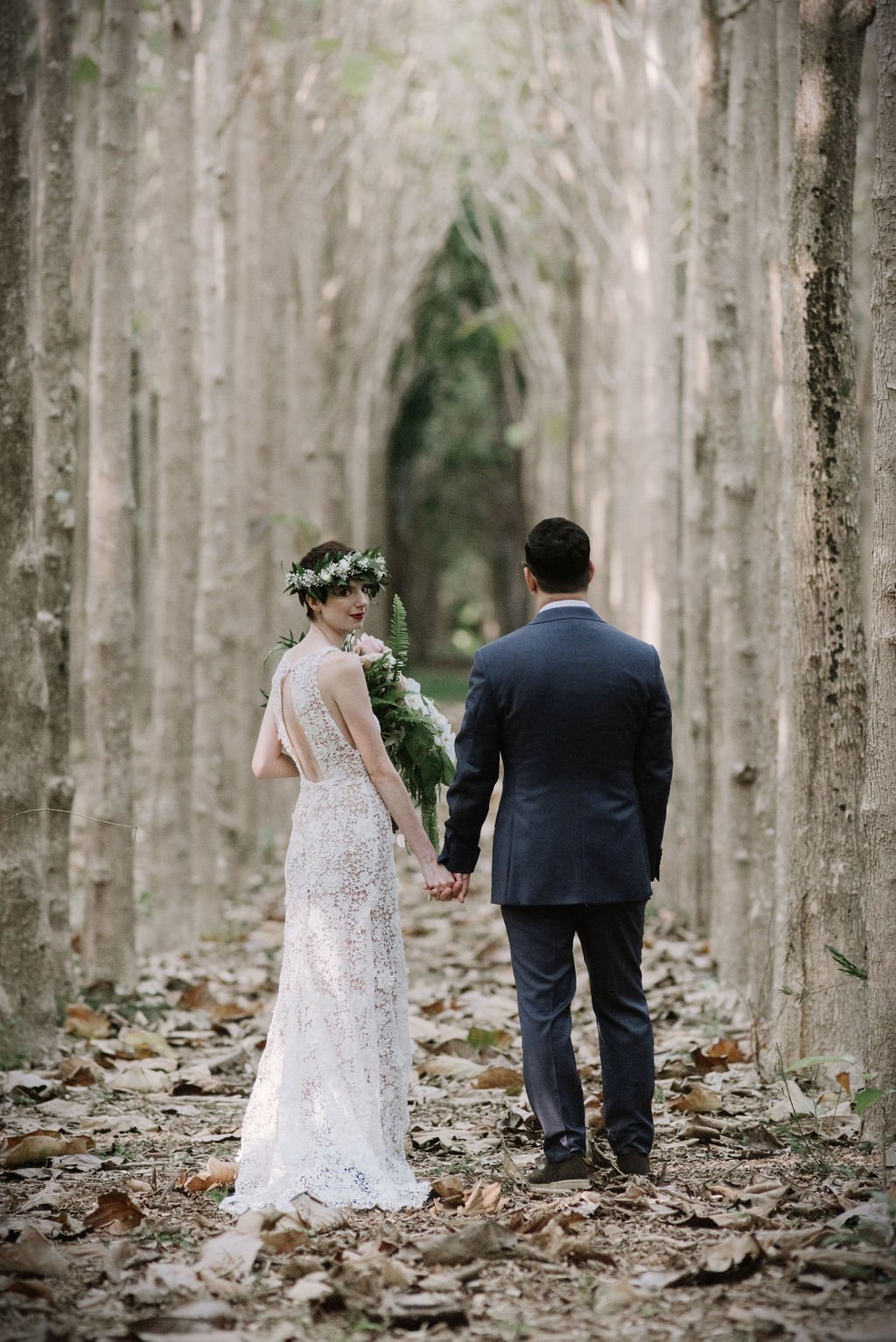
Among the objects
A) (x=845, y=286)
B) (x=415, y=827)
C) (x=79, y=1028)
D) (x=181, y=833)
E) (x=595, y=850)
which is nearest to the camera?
(x=595, y=850)

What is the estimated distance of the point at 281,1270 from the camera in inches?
137

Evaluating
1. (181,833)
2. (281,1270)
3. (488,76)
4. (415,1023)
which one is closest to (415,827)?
(281,1270)

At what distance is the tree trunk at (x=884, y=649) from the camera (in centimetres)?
420

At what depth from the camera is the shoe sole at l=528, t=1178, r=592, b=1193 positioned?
4.11 m

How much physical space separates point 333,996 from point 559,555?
158cm

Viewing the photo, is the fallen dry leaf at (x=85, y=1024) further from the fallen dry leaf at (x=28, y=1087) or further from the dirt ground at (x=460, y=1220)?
the fallen dry leaf at (x=28, y=1087)

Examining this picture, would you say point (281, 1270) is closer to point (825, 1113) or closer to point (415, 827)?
point (415, 827)

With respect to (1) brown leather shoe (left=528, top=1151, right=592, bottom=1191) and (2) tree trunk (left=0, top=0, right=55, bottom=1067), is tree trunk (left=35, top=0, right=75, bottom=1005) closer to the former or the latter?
(2) tree trunk (left=0, top=0, right=55, bottom=1067)

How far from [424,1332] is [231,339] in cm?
950

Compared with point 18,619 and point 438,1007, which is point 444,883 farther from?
point 438,1007

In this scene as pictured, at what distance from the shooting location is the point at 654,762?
4414mm

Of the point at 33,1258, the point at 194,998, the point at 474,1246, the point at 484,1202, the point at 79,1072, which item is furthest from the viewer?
the point at 194,998

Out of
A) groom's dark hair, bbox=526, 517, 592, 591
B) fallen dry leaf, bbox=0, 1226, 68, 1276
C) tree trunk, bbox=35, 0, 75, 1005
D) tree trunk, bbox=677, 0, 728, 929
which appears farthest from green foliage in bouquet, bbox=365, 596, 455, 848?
tree trunk, bbox=677, 0, 728, 929

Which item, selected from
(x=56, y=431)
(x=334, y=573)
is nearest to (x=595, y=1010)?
(x=334, y=573)
